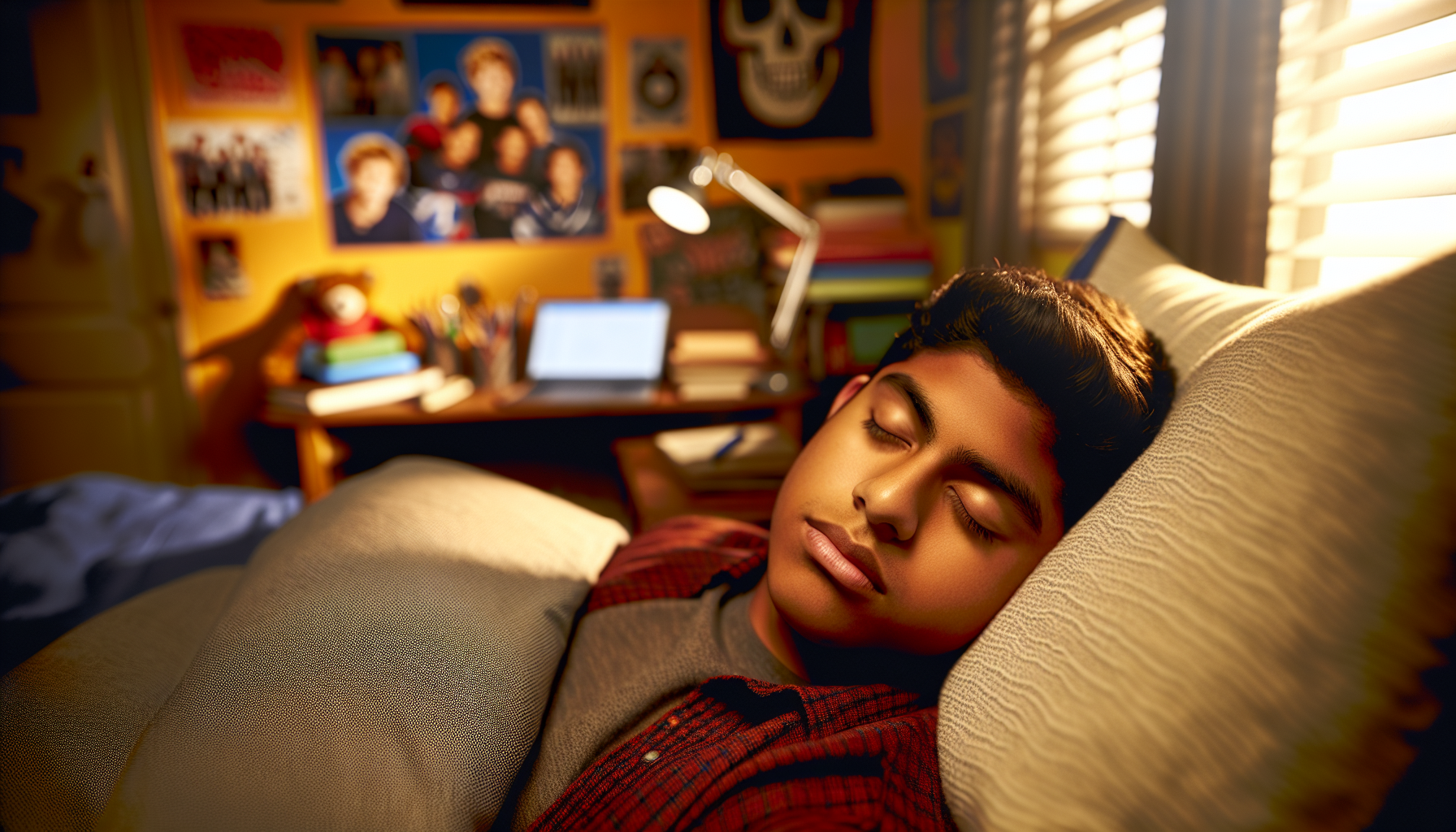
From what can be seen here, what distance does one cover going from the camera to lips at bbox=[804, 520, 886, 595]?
609 mm

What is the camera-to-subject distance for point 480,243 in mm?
2297

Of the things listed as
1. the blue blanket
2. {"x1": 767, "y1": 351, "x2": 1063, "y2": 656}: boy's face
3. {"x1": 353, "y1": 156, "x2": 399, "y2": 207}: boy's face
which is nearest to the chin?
{"x1": 767, "y1": 351, "x2": 1063, "y2": 656}: boy's face

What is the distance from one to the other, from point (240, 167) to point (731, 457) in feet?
5.87

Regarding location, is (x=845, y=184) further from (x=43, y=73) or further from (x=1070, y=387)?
(x=43, y=73)

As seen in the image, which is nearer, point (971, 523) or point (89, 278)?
point (971, 523)

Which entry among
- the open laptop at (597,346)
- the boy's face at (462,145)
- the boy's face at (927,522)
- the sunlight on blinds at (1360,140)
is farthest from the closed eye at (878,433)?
the boy's face at (462,145)

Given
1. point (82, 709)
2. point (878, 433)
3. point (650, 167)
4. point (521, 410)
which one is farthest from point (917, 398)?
point (650, 167)

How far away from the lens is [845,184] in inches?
85.2

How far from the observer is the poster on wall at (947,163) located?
211cm

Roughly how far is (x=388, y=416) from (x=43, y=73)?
1454 millimetres

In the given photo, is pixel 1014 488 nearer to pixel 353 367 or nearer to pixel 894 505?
pixel 894 505

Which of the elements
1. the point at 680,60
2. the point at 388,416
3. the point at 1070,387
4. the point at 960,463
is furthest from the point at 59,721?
the point at 680,60

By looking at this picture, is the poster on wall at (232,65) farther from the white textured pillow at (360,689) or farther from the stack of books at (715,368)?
the white textured pillow at (360,689)

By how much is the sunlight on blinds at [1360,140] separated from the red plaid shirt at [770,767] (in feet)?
2.35
